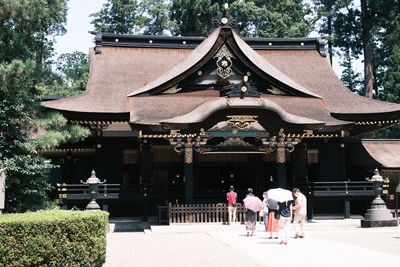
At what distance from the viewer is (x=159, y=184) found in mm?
22141

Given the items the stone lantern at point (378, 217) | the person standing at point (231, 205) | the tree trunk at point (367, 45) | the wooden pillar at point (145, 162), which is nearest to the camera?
the person standing at point (231, 205)

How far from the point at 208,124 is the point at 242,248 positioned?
7.64m

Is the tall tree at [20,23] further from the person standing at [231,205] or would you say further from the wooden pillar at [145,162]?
the person standing at [231,205]

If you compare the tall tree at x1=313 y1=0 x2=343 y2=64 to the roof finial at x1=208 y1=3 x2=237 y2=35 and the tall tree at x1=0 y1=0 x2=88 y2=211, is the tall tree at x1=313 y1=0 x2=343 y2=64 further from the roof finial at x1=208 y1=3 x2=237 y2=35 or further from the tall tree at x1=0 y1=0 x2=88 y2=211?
the tall tree at x1=0 y1=0 x2=88 y2=211

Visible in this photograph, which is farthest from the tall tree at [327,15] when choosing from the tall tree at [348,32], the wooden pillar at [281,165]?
the wooden pillar at [281,165]

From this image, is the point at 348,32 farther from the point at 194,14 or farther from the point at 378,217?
Result: the point at 378,217

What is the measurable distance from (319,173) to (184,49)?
425 inches

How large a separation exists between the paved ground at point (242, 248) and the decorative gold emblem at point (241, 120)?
430 centimetres

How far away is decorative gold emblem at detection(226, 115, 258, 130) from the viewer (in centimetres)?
2006

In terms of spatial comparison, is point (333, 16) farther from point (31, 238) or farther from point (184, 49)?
point (31, 238)

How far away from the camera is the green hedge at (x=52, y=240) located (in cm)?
912

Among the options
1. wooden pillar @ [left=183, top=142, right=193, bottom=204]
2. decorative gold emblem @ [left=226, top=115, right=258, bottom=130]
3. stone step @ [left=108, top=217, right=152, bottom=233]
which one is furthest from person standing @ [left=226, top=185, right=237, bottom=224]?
stone step @ [left=108, top=217, right=152, bottom=233]

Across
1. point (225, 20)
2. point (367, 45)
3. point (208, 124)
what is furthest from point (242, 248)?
point (367, 45)

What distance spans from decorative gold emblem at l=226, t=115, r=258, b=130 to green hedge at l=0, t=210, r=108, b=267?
10.7 meters
